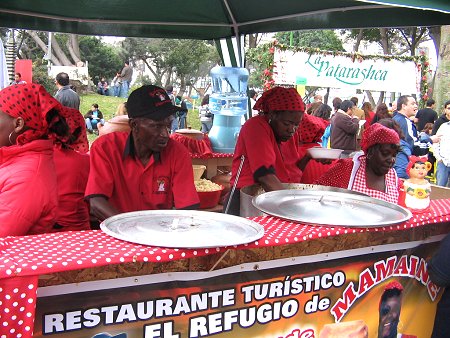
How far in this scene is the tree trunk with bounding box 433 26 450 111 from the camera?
9648 mm

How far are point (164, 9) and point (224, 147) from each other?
1689mm

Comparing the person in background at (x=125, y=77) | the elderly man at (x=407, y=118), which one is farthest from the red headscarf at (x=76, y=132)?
the person in background at (x=125, y=77)

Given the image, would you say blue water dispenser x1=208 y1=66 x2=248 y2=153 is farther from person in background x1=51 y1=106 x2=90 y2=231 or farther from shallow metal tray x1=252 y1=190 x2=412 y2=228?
shallow metal tray x1=252 y1=190 x2=412 y2=228

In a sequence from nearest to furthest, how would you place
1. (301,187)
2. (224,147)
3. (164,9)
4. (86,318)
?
(86,318) → (301,187) → (164,9) → (224,147)

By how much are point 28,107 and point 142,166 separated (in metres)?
0.66

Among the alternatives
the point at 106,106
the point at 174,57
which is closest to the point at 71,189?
the point at 106,106

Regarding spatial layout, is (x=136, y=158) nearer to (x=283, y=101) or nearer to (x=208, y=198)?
(x=283, y=101)

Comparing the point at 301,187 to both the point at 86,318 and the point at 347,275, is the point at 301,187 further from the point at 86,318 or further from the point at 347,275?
the point at 86,318

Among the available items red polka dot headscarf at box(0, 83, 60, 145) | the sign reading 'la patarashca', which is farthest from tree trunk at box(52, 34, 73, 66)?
red polka dot headscarf at box(0, 83, 60, 145)

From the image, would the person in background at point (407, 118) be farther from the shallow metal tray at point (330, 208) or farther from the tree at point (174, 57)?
the tree at point (174, 57)

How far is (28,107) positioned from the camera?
1.79 metres

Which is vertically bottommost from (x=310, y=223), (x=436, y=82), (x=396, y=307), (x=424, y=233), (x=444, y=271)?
(x=396, y=307)

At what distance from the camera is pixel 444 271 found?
7.25 ft

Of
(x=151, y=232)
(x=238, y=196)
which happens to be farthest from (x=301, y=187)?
(x=151, y=232)
